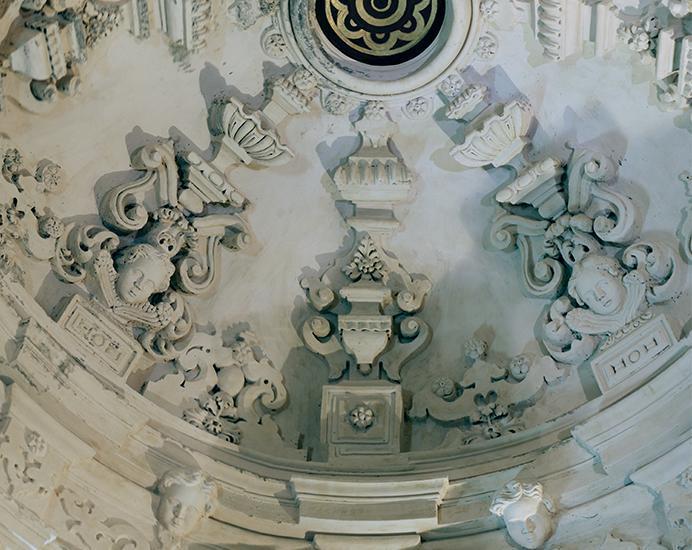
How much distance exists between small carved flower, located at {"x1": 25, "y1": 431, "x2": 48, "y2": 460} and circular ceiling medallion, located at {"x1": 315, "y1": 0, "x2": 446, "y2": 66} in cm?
296

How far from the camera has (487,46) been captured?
8680 mm

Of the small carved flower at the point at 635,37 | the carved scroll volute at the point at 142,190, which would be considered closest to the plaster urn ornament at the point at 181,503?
the carved scroll volute at the point at 142,190

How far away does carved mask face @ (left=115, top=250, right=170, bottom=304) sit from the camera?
8.36 m

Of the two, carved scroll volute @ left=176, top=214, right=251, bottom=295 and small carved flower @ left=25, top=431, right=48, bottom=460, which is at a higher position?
carved scroll volute @ left=176, top=214, right=251, bottom=295

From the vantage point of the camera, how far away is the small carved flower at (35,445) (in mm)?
7559

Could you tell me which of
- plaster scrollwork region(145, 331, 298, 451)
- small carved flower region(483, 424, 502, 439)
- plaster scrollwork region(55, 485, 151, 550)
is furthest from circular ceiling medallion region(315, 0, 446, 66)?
plaster scrollwork region(55, 485, 151, 550)

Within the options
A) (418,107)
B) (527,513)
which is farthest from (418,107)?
(527,513)

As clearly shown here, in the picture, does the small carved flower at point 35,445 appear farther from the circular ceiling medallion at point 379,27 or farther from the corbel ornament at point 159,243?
the circular ceiling medallion at point 379,27

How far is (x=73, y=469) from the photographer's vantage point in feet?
25.5

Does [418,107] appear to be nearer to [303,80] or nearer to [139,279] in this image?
[303,80]

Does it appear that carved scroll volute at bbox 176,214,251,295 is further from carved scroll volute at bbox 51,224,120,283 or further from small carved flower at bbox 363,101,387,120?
small carved flower at bbox 363,101,387,120

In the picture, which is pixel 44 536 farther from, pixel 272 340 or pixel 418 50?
pixel 418 50

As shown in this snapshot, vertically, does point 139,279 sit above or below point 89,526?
above

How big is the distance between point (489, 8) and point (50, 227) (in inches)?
111
